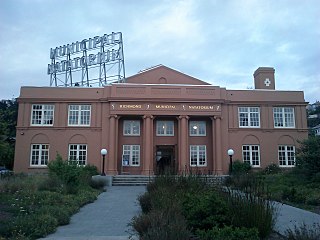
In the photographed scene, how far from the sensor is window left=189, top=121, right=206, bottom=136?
3309 centimetres

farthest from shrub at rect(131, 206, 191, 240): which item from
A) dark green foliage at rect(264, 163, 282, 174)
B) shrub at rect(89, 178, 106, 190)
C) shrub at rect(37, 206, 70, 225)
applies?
dark green foliage at rect(264, 163, 282, 174)

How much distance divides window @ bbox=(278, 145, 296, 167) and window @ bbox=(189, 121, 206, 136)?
23.8ft

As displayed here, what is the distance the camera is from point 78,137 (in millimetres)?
32000

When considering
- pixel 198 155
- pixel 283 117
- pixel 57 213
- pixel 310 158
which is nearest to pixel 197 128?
pixel 198 155

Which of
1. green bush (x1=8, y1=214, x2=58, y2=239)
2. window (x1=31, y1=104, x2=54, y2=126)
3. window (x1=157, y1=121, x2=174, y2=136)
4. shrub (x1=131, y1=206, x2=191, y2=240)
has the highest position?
window (x1=31, y1=104, x2=54, y2=126)

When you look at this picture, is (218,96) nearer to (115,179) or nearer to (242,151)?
(242,151)

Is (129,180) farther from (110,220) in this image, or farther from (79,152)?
(110,220)

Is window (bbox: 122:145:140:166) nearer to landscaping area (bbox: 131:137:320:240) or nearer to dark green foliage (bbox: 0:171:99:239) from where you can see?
dark green foliage (bbox: 0:171:99:239)

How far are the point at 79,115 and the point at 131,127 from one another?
486 cm

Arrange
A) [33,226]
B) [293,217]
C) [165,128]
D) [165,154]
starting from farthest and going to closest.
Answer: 1. [165,154]
2. [165,128]
3. [293,217]
4. [33,226]

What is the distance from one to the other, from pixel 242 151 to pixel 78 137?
14.9m

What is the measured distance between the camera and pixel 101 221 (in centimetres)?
1150

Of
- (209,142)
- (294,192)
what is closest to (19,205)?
(294,192)

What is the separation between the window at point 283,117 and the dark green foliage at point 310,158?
1268 cm
